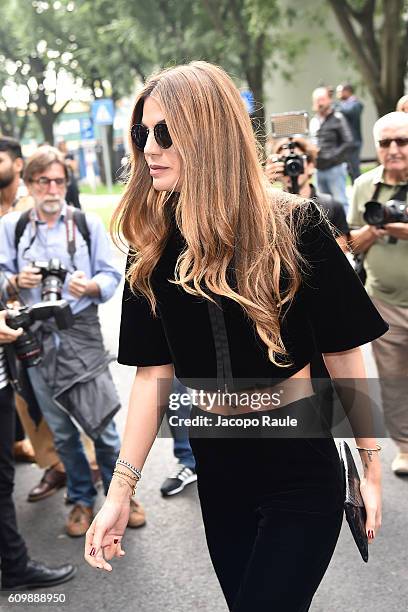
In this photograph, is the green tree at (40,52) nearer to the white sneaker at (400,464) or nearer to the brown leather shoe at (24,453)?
the brown leather shoe at (24,453)

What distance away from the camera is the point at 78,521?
4129 millimetres

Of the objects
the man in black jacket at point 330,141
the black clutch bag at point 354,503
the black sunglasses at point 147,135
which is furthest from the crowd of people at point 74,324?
the man in black jacket at point 330,141

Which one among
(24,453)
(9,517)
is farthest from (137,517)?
(24,453)

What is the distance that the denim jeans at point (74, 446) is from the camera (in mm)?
4105

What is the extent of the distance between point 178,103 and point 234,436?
828 millimetres

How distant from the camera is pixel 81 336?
4.09m

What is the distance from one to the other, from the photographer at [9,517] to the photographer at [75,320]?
0.57 metres

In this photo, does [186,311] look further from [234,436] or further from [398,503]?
[398,503]

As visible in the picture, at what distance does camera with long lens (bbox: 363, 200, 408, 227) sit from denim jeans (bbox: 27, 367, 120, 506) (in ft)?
5.58

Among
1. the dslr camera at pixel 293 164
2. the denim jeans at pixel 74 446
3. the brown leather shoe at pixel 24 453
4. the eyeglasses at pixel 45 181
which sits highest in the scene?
the eyeglasses at pixel 45 181

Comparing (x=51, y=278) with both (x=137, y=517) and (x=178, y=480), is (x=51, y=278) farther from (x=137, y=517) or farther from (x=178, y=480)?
(x=178, y=480)

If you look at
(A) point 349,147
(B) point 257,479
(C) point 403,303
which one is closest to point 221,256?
(B) point 257,479

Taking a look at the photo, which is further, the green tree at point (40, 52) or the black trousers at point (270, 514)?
the green tree at point (40, 52)

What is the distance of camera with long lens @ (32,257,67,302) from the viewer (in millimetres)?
3852
